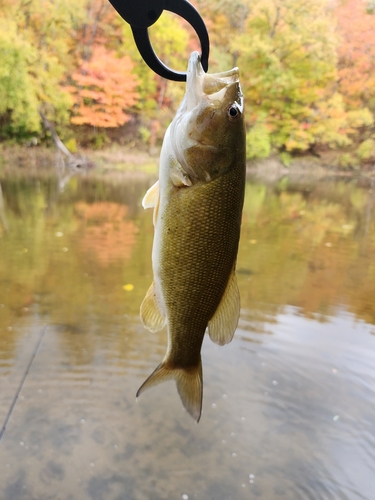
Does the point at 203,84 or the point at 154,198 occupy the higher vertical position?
the point at 203,84

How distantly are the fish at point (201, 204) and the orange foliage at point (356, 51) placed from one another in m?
19.8

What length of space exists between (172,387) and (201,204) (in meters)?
2.12

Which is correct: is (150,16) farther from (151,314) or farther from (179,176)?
(151,314)

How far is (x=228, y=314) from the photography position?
1.30m

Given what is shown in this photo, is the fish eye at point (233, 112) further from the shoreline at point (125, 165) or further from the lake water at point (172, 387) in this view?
the shoreline at point (125, 165)

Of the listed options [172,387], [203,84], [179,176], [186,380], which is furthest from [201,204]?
[172,387]

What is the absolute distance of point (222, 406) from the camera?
277 centimetres

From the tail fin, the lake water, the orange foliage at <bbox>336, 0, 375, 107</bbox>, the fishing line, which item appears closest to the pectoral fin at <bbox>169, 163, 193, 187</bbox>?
the tail fin

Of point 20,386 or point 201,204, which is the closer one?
point 201,204

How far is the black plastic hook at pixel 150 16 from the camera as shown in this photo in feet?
3.53

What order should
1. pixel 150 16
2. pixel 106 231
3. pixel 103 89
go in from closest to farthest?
1. pixel 150 16
2. pixel 106 231
3. pixel 103 89

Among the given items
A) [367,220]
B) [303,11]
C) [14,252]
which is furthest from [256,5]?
[14,252]

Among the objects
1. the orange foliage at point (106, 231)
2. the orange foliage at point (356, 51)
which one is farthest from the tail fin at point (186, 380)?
the orange foliage at point (356, 51)

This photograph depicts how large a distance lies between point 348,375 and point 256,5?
17.8 metres
